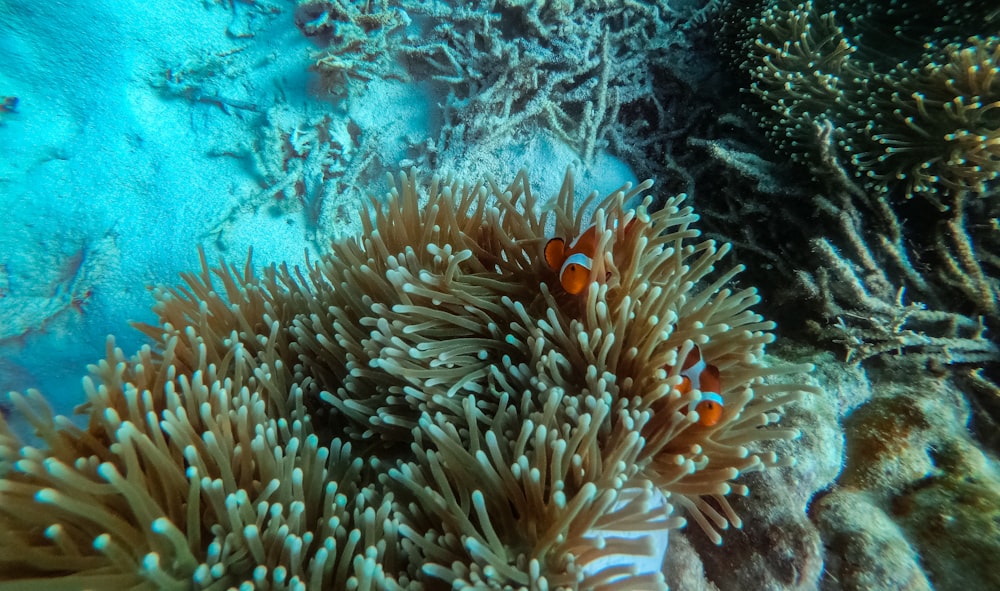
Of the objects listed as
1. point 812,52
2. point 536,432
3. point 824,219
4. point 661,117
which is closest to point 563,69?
point 661,117

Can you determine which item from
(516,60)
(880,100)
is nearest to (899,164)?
(880,100)

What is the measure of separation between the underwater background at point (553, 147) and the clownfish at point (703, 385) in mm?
647

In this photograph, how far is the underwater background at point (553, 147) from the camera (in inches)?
87.4

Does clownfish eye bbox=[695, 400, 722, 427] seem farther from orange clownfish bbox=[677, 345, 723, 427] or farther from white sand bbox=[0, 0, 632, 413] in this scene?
white sand bbox=[0, 0, 632, 413]

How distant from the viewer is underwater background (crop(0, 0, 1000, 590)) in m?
2.22

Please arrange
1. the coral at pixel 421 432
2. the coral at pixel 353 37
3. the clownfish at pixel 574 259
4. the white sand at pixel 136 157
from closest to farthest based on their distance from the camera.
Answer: the coral at pixel 421 432 < the clownfish at pixel 574 259 < the white sand at pixel 136 157 < the coral at pixel 353 37

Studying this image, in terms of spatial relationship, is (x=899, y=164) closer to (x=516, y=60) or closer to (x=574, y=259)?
(x=574, y=259)

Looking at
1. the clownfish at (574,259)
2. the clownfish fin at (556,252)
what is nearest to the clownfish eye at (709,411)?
the clownfish at (574,259)

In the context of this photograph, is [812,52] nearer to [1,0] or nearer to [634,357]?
[634,357]

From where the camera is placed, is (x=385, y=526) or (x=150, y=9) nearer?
(x=385, y=526)

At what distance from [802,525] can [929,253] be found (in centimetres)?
164

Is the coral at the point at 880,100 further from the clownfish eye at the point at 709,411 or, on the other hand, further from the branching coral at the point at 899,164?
the clownfish eye at the point at 709,411

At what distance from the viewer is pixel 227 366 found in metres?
1.81

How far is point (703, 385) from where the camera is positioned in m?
1.54
